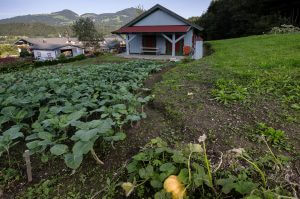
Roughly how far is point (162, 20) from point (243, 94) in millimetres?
15399

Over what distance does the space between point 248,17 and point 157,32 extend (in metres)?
19.4

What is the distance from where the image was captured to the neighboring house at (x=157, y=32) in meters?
16.6

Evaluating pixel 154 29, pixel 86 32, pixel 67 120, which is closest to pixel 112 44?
pixel 86 32

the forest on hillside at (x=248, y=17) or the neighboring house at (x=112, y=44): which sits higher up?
the forest on hillside at (x=248, y=17)

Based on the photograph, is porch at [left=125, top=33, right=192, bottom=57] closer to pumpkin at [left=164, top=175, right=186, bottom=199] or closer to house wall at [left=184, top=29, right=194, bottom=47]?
house wall at [left=184, top=29, right=194, bottom=47]

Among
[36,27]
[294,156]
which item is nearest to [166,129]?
[294,156]

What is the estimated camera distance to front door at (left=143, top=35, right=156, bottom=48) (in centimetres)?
1851

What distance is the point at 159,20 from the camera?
1780cm

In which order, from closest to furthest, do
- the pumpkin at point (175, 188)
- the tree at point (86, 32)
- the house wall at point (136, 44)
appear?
the pumpkin at point (175, 188) → the house wall at point (136, 44) → the tree at point (86, 32)

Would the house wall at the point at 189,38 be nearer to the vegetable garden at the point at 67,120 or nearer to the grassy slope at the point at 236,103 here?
the grassy slope at the point at 236,103

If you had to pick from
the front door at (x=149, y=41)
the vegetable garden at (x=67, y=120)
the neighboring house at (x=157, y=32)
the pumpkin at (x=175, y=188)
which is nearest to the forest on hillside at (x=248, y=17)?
the neighboring house at (x=157, y=32)

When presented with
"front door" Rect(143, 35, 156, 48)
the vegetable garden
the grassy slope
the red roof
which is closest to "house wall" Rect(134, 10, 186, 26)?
the red roof

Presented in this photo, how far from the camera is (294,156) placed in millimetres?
2170

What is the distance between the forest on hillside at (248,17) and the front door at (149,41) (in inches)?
606
